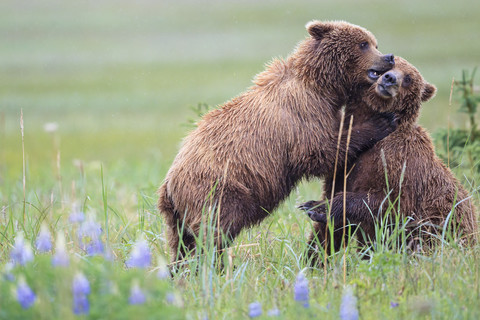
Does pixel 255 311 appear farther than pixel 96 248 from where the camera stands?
No

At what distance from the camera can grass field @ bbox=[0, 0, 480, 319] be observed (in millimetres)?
3727

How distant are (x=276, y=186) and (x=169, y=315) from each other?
2.17m

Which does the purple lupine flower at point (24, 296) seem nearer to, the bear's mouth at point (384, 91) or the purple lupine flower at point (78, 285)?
the purple lupine flower at point (78, 285)

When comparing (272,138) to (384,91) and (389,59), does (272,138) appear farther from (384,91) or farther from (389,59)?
(389,59)

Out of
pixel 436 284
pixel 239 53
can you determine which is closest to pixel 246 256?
pixel 436 284

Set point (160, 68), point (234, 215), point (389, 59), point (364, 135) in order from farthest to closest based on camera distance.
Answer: point (160, 68), point (389, 59), point (364, 135), point (234, 215)

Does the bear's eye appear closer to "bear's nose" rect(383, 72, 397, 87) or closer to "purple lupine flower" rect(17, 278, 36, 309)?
"bear's nose" rect(383, 72, 397, 87)

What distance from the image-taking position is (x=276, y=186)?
507 cm

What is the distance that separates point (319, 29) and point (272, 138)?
39.4 inches

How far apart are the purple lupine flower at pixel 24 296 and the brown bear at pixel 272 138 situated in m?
1.73

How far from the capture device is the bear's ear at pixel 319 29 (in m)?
5.39

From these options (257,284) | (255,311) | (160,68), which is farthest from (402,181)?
(160,68)

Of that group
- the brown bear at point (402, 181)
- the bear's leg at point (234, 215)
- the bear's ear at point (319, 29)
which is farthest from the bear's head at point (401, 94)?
the bear's leg at point (234, 215)

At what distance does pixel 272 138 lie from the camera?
5.06m
